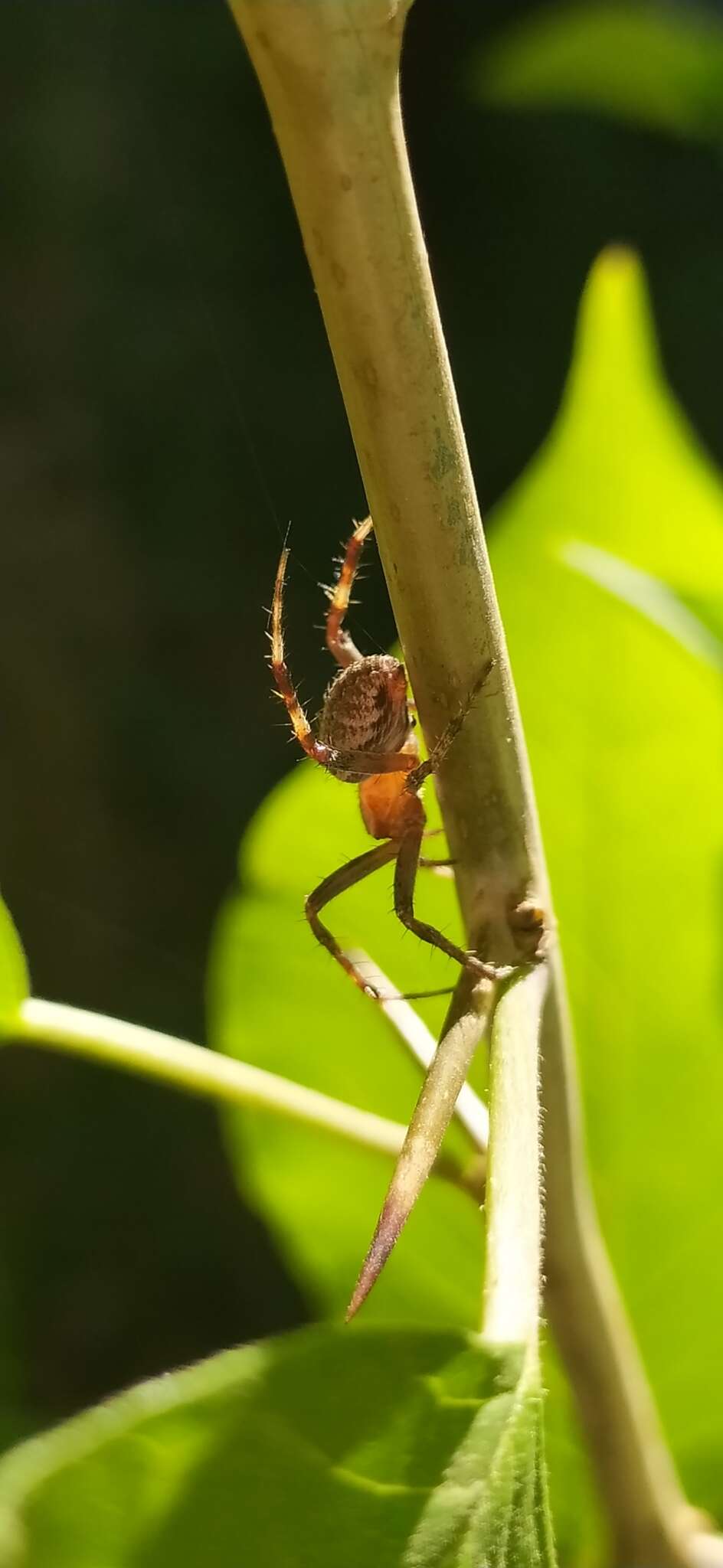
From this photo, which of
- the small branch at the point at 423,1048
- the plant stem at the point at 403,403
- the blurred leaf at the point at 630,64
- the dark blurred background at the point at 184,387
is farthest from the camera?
the dark blurred background at the point at 184,387

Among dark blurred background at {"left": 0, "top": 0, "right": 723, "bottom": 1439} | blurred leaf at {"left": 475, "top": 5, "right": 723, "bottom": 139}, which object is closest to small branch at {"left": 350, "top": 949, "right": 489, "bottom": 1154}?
dark blurred background at {"left": 0, "top": 0, "right": 723, "bottom": 1439}

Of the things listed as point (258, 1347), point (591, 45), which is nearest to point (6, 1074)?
point (258, 1347)

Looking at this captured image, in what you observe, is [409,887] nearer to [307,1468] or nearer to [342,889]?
[342,889]

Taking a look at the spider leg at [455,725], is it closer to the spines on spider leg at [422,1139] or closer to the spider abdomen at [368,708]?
the spines on spider leg at [422,1139]

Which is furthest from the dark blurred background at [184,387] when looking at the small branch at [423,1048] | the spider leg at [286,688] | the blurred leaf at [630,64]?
the small branch at [423,1048]

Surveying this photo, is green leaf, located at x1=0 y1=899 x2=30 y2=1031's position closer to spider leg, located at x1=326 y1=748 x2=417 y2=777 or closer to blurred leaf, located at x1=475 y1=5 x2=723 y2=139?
spider leg, located at x1=326 y1=748 x2=417 y2=777
